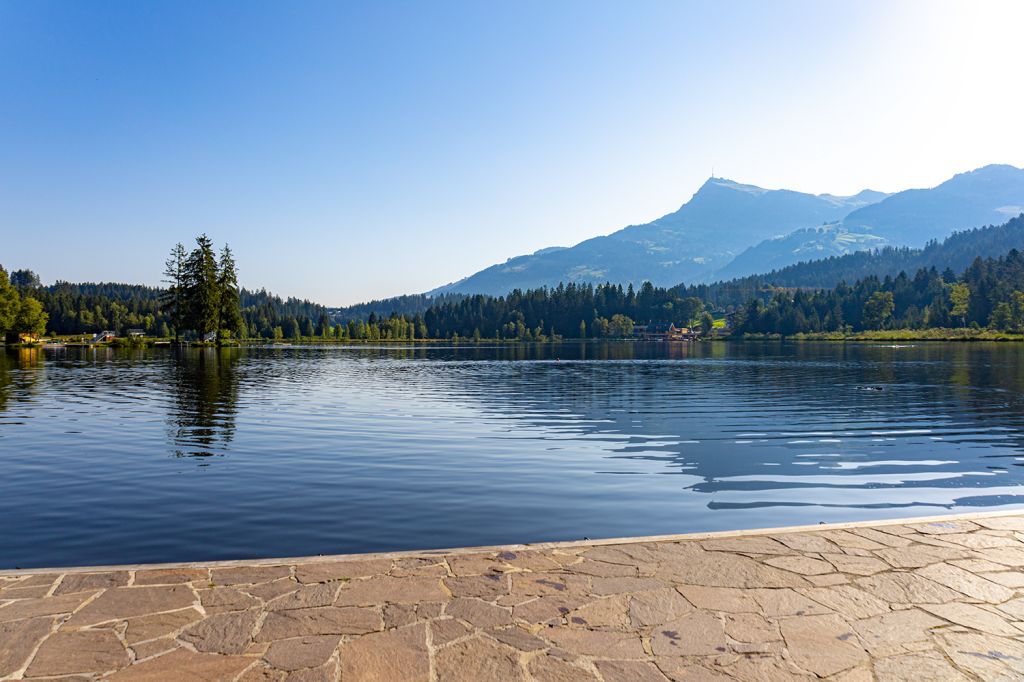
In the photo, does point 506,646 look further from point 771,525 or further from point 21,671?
point 771,525

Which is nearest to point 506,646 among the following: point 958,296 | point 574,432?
point 574,432

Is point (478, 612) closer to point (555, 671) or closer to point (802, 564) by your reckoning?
point (555, 671)

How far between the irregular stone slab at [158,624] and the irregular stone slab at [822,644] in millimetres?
6025

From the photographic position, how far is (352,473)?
56.6ft

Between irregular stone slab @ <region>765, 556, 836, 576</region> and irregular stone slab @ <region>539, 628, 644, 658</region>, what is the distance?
9.56 feet

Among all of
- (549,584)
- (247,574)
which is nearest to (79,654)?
(247,574)

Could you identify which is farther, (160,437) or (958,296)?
(958,296)

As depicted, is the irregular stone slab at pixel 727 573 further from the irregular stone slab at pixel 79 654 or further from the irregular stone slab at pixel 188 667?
the irregular stone slab at pixel 79 654

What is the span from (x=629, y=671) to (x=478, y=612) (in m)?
1.82

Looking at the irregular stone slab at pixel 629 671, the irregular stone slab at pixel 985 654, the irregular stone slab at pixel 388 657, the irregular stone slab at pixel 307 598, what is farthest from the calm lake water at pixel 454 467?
the irregular stone slab at pixel 985 654

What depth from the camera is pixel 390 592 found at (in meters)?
7.39

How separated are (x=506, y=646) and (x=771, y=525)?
849 centimetres

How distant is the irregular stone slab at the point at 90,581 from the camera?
7.52 metres

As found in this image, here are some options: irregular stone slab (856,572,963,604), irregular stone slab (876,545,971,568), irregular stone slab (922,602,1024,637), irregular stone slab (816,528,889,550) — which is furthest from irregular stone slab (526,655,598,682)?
irregular stone slab (816,528,889,550)
